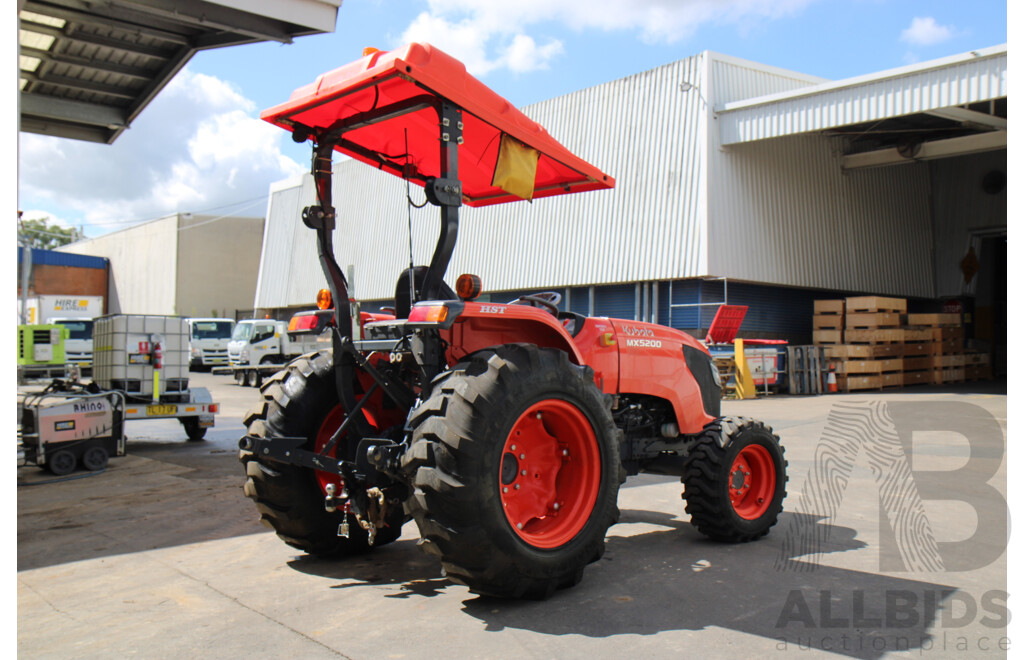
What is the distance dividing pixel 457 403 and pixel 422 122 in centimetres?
187

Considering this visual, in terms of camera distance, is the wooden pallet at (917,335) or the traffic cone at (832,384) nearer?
the traffic cone at (832,384)

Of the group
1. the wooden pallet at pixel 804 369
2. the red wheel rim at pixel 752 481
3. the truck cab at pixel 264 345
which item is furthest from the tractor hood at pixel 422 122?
the truck cab at pixel 264 345

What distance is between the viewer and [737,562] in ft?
16.0

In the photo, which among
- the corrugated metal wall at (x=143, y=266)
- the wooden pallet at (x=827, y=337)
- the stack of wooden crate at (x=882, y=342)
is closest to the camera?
the stack of wooden crate at (x=882, y=342)

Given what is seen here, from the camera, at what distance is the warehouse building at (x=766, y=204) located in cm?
1856

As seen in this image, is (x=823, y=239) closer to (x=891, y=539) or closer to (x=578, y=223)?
(x=578, y=223)

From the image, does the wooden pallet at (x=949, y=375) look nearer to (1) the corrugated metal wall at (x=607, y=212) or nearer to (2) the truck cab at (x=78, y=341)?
(1) the corrugated metal wall at (x=607, y=212)

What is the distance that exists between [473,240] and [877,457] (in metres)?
18.3

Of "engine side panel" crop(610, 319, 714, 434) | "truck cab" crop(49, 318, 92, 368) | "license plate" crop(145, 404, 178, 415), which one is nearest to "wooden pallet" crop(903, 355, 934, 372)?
"engine side panel" crop(610, 319, 714, 434)

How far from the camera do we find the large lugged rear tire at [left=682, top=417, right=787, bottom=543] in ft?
17.2

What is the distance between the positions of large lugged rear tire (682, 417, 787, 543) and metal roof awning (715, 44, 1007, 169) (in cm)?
1371

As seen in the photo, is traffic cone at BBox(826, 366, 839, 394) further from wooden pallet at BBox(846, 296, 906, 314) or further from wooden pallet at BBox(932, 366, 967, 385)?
wooden pallet at BBox(932, 366, 967, 385)

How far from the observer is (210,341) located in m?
30.6

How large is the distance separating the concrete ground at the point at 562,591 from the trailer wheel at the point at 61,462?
0.96 meters
